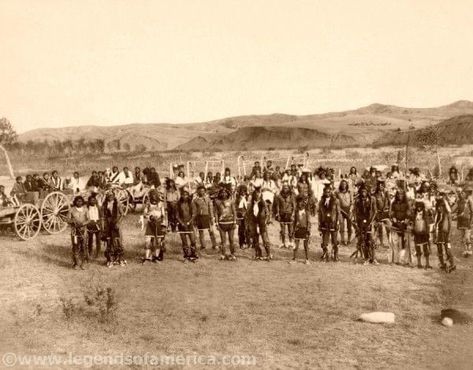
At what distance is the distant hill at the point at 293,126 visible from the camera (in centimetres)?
9862

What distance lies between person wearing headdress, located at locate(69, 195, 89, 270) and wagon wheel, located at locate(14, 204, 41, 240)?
9.63 feet

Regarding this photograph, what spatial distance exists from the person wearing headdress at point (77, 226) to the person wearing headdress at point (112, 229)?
454 mm

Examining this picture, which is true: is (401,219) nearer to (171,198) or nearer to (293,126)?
(171,198)

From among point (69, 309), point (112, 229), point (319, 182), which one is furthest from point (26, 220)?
point (319, 182)

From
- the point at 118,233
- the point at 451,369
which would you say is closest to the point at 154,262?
the point at 118,233

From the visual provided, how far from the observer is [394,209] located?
12.0 metres

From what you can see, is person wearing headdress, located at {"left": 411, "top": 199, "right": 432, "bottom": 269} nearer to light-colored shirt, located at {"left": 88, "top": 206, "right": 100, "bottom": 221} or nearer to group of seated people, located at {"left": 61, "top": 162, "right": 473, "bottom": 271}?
group of seated people, located at {"left": 61, "top": 162, "right": 473, "bottom": 271}

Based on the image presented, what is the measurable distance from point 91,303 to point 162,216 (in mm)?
3553

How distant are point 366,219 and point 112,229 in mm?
5502

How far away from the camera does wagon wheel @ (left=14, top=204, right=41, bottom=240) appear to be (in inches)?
571

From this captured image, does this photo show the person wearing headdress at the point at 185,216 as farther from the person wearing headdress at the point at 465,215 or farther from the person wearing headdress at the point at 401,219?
the person wearing headdress at the point at 465,215

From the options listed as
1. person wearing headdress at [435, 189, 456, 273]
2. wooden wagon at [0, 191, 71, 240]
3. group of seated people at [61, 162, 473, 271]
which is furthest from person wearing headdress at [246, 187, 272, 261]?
wooden wagon at [0, 191, 71, 240]

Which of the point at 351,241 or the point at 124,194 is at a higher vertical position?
the point at 124,194

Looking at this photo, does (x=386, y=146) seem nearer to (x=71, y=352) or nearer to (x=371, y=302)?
(x=371, y=302)
